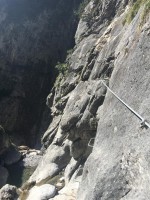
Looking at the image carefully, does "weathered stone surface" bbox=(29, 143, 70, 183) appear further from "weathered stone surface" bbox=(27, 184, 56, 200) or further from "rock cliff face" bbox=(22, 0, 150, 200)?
"weathered stone surface" bbox=(27, 184, 56, 200)

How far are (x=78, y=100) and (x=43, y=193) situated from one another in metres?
7.89

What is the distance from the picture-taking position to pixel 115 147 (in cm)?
1357

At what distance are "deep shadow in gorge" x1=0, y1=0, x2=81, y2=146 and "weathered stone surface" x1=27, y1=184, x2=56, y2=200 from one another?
99.5 ft

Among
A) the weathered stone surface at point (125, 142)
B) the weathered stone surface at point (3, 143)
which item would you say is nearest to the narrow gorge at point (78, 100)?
the weathered stone surface at point (125, 142)

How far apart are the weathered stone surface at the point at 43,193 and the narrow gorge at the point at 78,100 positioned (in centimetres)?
9

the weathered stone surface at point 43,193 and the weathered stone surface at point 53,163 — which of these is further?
the weathered stone surface at point 53,163

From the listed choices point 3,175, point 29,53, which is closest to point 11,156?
point 3,175

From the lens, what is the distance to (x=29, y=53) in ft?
200

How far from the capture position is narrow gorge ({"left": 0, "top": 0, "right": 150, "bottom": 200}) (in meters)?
12.8

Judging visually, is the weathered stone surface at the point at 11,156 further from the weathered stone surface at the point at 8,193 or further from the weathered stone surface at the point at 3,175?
the weathered stone surface at the point at 8,193

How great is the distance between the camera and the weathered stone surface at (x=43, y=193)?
72.0 ft

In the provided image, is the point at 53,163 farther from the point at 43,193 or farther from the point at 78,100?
the point at 78,100

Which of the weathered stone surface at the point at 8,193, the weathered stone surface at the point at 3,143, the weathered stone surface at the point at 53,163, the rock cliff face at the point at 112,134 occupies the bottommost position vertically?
the weathered stone surface at the point at 3,143

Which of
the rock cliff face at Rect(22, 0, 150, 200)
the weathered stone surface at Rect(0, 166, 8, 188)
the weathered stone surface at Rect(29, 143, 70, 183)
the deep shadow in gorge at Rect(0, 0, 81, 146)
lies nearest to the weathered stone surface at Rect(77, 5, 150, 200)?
the rock cliff face at Rect(22, 0, 150, 200)
